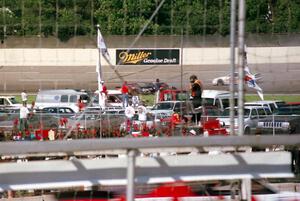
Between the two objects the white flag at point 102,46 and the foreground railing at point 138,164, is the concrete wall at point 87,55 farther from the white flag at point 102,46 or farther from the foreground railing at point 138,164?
the foreground railing at point 138,164

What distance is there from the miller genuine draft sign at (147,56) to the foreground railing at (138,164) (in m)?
1.59

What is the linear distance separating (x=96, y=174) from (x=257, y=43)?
2.26 m

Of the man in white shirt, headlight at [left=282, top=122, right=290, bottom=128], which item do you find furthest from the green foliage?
headlight at [left=282, top=122, right=290, bottom=128]

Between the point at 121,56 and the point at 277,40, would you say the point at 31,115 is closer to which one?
the point at 121,56

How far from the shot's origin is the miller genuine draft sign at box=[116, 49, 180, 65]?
22.4ft

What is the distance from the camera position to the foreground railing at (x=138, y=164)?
16.0ft

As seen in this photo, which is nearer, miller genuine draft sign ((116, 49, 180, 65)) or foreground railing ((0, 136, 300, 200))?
foreground railing ((0, 136, 300, 200))

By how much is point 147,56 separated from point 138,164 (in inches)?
88.4

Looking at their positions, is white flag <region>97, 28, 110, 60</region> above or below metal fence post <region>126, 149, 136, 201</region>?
above

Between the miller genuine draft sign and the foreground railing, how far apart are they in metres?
1.59

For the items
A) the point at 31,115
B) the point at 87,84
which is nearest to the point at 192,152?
the point at 87,84

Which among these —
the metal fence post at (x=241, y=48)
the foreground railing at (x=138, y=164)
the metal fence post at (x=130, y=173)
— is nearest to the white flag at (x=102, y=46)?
the metal fence post at (x=241, y=48)

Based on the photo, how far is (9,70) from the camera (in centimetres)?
709

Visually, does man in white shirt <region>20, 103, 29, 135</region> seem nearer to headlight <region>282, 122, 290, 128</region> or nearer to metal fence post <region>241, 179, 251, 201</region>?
headlight <region>282, 122, 290, 128</region>
